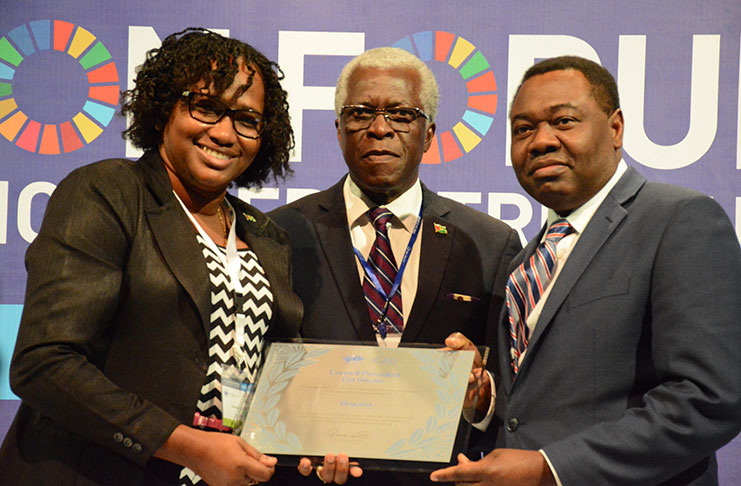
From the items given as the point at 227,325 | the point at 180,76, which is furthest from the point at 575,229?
the point at 180,76

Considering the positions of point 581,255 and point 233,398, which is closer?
point 233,398

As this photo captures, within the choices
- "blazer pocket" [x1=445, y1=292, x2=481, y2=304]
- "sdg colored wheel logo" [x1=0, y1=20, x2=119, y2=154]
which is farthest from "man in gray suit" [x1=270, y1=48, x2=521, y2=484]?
"sdg colored wheel logo" [x1=0, y1=20, x2=119, y2=154]

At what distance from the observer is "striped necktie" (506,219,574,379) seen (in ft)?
8.26

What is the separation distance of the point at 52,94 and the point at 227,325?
255 centimetres

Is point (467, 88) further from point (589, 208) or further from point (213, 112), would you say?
point (213, 112)

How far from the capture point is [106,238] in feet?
7.23

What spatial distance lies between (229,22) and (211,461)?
111 inches

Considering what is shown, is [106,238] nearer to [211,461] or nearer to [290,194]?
[211,461]

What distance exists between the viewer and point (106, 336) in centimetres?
224

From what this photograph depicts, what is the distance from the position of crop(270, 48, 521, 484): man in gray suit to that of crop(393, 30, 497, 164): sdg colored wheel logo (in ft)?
3.46

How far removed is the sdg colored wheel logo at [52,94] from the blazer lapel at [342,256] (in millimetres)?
1786

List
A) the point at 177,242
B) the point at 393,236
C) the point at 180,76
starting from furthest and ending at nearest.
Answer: the point at 393,236 < the point at 180,76 < the point at 177,242

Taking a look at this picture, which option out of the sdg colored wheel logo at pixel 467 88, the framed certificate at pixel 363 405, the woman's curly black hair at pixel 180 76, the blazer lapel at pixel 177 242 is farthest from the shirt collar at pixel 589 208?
the sdg colored wheel logo at pixel 467 88

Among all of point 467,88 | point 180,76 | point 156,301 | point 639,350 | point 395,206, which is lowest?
point 639,350
